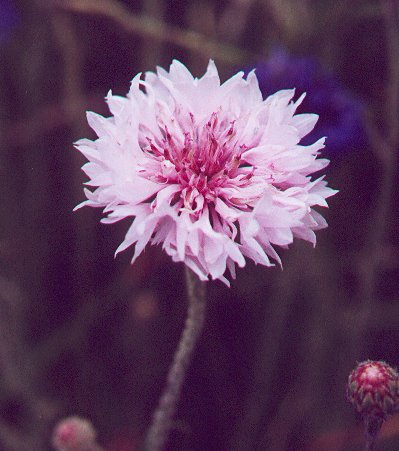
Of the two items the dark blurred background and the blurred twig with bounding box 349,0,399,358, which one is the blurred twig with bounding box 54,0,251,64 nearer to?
the dark blurred background

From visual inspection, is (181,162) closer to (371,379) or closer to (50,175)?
(371,379)

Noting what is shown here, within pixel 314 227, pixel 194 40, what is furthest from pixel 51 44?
pixel 314 227

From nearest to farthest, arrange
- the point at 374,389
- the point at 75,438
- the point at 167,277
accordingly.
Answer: the point at 374,389, the point at 75,438, the point at 167,277

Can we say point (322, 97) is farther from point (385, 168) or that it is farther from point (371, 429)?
point (371, 429)

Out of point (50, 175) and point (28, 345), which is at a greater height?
point (50, 175)

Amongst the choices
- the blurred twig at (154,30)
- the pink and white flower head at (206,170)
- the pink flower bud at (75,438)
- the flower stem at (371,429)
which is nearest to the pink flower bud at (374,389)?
the flower stem at (371,429)

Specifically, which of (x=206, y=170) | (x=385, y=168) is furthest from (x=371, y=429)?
(x=385, y=168)
